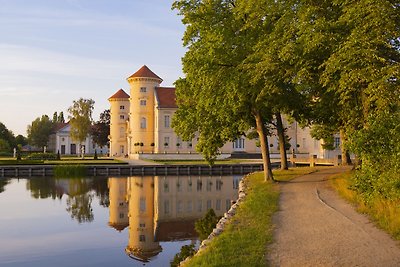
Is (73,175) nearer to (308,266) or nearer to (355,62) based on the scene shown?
(355,62)

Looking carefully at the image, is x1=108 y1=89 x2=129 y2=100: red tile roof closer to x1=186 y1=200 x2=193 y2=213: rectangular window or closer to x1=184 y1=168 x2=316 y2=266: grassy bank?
x1=186 y1=200 x2=193 y2=213: rectangular window

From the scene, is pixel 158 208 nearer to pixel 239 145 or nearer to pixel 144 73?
pixel 239 145

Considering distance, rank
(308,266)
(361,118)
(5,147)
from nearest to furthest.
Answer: (308,266) → (361,118) → (5,147)

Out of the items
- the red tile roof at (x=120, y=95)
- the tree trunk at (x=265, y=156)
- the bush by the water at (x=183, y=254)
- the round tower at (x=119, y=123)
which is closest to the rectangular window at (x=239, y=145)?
the round tower at (x=119, y=123)

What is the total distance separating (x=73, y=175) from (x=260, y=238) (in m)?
32.5

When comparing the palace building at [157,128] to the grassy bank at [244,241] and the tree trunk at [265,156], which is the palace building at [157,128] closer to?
the tree trunk at [265,156]

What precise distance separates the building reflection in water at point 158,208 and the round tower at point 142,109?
29.2 meters

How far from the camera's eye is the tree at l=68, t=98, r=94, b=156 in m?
59.4

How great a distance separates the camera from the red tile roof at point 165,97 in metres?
60.7

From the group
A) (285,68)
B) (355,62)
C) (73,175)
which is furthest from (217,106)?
(73,175)

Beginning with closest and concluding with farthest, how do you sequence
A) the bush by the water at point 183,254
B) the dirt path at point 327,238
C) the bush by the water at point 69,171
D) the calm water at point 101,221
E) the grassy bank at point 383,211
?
1. the dirt path at point 327,238
2. the grassy bank at point 383,211
3. the bush by the water at point 183,254
4. the calm water at point 101,221
5. the bush by the water at point 69,171

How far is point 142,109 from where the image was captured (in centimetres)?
6228

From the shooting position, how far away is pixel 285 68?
15.2 m

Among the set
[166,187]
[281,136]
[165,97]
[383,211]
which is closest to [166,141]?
[165,97]
